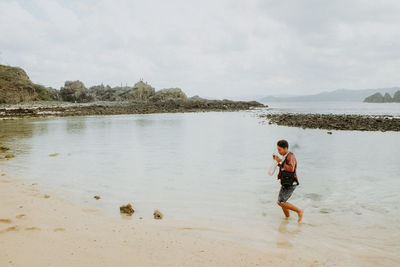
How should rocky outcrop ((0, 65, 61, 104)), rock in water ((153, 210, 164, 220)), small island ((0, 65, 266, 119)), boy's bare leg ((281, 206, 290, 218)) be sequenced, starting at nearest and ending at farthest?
1. rock in water ((153, 210, 164, 220))
2. boy's bare leg ((281, 206, 290, 218))
3. rocky outcrop ((0, 65, 61, 104))
4. small island ((0, 65, 266, 119))

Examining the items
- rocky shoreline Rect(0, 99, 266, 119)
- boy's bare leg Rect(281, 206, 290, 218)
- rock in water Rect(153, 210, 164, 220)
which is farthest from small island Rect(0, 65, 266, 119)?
boy's bare leg Rect(281, 206, 290, 218)

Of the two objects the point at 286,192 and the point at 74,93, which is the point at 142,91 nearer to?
the point at 74,93

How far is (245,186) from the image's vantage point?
9.70m

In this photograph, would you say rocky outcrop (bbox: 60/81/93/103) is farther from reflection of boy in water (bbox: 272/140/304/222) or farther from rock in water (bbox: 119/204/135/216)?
reflection of boy in water (bbox: 272/140/304/222)

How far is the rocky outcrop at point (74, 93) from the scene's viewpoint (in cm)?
8944

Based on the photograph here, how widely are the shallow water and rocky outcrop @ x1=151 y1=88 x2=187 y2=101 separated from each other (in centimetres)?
7712

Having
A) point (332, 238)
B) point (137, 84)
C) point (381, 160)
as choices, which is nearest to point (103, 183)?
point (332, 238)

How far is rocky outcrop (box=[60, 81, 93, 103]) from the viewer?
8944cm

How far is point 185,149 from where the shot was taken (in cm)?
1725

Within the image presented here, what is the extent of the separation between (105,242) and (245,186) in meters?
5.43

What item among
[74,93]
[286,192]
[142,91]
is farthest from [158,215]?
[142,91]

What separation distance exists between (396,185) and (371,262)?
6.44 metres

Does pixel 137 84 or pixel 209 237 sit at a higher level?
pixel 137 84

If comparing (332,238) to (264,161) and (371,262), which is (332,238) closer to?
(371,262)
